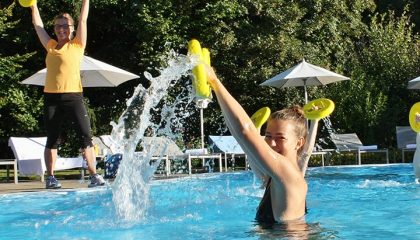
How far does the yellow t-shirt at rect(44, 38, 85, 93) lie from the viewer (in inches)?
251

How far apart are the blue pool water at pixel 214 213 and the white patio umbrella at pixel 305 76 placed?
420 centimetres

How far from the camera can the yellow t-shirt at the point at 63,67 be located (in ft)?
20.9

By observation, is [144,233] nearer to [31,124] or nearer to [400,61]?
[31,124]

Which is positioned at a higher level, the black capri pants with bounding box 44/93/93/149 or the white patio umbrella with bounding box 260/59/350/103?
the white patio umbrella with bounding box 260/59/350/103

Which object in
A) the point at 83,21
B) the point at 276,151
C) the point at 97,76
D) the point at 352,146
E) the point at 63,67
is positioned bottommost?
the point at 276,151

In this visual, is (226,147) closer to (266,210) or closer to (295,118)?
Result: (266,210)

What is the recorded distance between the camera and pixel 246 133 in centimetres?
254

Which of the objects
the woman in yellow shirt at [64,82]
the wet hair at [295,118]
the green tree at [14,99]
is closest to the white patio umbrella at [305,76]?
the green tree at [14,99]

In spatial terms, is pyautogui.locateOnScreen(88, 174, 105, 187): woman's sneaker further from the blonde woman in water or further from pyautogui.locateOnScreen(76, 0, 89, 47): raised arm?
the blonde woman in water

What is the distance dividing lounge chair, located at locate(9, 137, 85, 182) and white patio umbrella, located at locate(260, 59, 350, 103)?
465 centimetres

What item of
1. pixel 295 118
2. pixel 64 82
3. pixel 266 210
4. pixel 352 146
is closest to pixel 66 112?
pixel 64 82

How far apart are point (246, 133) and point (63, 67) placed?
4211 millimetres

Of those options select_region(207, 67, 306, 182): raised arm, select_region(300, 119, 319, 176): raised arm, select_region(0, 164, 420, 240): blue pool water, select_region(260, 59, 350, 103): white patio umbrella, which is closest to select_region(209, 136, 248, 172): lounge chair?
select_region(260, 59, 350, 103): white patio umbrella

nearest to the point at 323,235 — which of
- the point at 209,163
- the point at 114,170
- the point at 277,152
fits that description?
the point at 277,152
